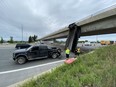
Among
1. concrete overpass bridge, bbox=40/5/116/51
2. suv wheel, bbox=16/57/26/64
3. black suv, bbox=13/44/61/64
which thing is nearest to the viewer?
suv wheel, bbox=16/57/26/64

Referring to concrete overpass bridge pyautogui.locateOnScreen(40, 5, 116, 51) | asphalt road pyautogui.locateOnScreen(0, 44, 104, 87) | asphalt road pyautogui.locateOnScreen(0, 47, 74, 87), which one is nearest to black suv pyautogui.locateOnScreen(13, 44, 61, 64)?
asphalt road pyautogui.locateOnScreen(0, 44, 104, 87)

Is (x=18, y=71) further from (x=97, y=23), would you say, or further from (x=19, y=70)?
(x=97, y=23)

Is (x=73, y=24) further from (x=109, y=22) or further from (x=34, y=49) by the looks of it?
(x=34, y=49)

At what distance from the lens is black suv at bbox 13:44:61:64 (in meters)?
12.5

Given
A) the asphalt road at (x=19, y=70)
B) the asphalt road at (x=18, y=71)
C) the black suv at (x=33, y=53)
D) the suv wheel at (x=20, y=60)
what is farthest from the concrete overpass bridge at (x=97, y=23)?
the suv wheel at (x=20, y=60)

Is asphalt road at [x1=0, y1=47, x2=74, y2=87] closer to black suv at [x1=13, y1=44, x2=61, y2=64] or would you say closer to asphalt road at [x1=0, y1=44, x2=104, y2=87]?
asphalt road at [x1=0, y1=44, x2=104, y2=87]

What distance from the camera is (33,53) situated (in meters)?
13.6

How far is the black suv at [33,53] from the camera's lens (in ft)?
41.0

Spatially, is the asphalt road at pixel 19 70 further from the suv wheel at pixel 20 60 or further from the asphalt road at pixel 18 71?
the suv wheel at pixel 20 60

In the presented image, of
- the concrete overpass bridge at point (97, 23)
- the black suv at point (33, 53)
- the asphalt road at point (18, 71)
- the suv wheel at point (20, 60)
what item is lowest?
the asphalt road at point (18, 71)

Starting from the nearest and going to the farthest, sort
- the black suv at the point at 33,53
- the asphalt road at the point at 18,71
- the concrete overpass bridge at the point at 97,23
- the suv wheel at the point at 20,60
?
the asphalt road at the point at 18,71 → the suv wheel at the point at 20,60 → the black suv at the point at 33,53 → the concrete overpass bridge at the point at 97,23

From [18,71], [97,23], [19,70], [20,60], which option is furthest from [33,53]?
[97,23]

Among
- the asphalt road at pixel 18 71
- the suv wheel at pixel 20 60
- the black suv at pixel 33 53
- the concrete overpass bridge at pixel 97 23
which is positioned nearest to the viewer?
the asphalt road at pixel 18 71

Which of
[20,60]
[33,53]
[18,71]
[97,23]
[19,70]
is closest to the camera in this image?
[18,71]
